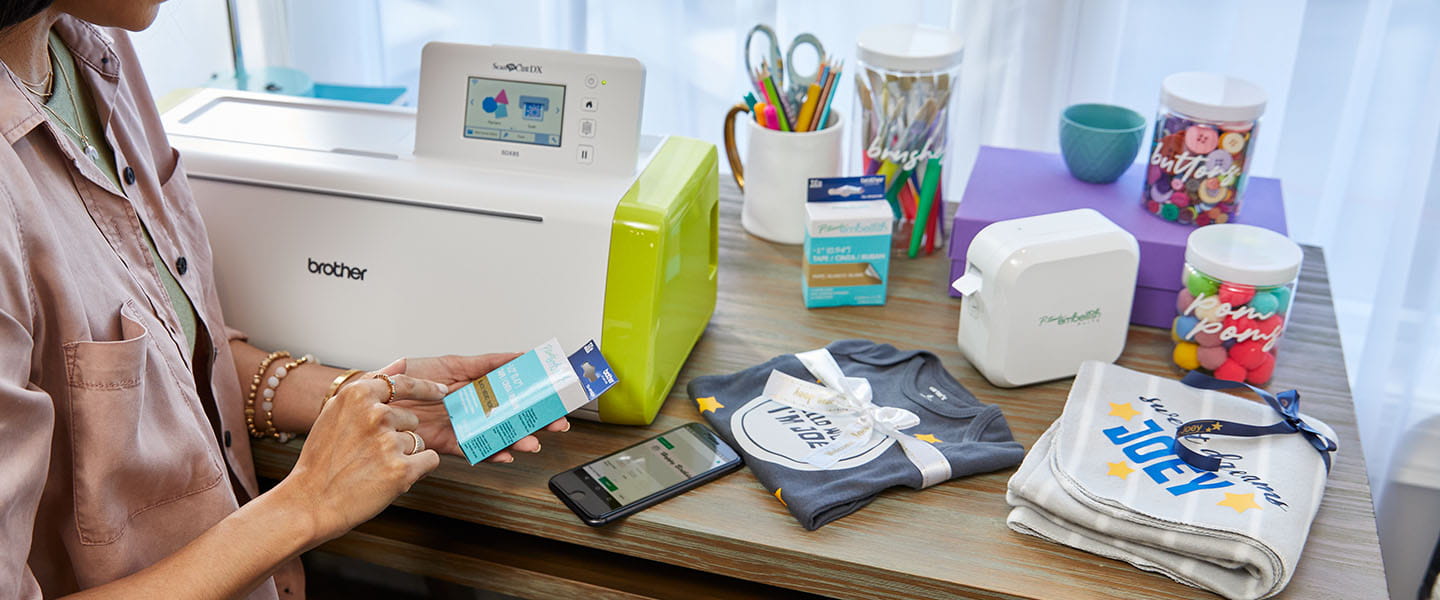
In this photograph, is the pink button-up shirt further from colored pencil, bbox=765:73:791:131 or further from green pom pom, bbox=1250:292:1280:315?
green pom pom, bbox=1250:292:1280:315

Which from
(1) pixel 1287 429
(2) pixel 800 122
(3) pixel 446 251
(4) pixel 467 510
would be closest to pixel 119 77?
(3) pixel 446 251

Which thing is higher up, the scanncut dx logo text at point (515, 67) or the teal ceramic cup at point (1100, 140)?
the scanncut dx logo text at point (515, 67)

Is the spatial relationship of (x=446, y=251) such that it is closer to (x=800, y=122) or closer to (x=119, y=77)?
(x=119, y=77)

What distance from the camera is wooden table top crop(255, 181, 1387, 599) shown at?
898 mm

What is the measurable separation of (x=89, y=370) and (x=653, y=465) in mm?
460

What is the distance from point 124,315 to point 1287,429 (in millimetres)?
974

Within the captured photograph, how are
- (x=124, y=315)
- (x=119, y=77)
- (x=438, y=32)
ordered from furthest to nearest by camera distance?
(x=438, y=32) → (x=119, y=77) → (x=124, y=315)

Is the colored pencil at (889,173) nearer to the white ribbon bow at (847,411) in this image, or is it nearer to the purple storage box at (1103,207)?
the purple storage box at (1103,207)

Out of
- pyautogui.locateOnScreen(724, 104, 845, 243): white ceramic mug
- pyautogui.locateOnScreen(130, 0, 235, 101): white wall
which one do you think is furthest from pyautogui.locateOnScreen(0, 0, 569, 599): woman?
pyautogui.locateOnScreen(130, 0, 235, 101): white wall

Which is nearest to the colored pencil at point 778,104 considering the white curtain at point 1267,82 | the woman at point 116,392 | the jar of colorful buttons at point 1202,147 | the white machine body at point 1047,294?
the white curtain at point 1267,82

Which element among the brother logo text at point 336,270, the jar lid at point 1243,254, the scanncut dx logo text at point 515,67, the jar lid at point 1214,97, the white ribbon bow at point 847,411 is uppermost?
the scanncut dx logo text at point 515,67

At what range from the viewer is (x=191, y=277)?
997 millimetres

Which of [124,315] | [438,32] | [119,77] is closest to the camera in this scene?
[124,315]

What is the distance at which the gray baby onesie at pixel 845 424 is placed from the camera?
970mm
